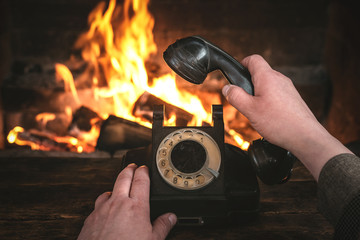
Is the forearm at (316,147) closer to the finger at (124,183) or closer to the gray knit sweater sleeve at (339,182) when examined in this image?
the gray knit sweater sleeve at (339,182)

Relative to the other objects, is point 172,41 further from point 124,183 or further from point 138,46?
point 124,183

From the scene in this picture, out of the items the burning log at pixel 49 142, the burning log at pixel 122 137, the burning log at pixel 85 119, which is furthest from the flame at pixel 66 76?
the burning log at pixel 122 137

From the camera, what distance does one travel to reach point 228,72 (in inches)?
34.7

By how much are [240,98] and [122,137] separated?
79cm

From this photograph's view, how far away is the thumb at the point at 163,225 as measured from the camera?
2.62 ft

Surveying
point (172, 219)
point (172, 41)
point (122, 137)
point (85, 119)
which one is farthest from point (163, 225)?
point (172, 41)

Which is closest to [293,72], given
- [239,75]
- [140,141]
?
[140,141]

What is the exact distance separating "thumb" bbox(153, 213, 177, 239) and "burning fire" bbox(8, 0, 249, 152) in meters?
1.05

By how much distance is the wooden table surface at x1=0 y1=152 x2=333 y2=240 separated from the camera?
2.97 feet

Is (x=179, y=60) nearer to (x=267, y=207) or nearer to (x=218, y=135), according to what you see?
(x=218, y=135)

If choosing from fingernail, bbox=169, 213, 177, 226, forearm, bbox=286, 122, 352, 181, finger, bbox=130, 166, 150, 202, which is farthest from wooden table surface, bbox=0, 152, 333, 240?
forearm, bbox=286, 122, 352, 181

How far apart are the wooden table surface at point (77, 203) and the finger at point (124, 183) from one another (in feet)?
0.60

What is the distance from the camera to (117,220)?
745mm

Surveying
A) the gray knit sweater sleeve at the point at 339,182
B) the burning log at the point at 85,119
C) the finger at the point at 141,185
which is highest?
the gray knit sweater sleeve at the point at 339,182
